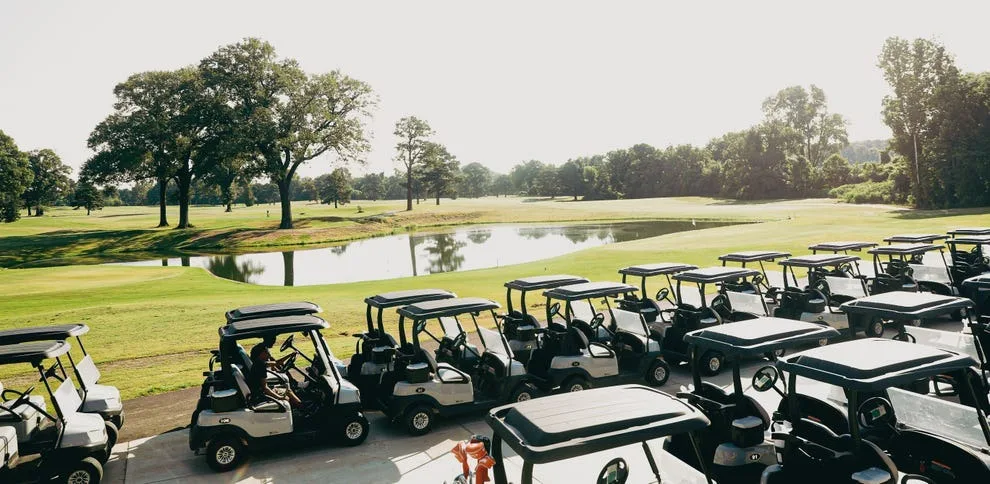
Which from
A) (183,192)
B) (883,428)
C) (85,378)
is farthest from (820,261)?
(183,192)

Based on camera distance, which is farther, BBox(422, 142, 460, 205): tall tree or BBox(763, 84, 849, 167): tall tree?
BBox(763, 84, 849, 167): tall tree

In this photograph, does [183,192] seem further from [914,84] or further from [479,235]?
[914,84]

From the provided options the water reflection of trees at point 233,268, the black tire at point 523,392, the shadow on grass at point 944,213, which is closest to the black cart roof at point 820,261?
the black tire at point 523,392

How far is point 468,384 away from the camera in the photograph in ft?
31.6

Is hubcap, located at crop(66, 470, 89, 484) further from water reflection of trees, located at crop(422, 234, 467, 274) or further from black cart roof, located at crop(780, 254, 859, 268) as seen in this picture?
water reflection of trees, located at crop(422, 234, 467, 274)

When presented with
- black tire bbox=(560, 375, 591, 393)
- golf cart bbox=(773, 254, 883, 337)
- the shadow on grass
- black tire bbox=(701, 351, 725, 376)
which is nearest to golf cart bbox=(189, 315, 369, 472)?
black tire bbox=(560, 375, 591, 393)

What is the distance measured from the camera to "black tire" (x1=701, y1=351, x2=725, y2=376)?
38.2 ft

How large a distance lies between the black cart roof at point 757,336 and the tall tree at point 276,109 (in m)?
55.1

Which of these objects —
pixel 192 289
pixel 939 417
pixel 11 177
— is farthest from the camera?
pixel 11 177

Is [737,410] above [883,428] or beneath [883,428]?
above

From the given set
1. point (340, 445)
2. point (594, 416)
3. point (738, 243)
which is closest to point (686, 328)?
point (340, 445)

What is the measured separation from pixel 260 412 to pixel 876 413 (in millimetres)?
7177

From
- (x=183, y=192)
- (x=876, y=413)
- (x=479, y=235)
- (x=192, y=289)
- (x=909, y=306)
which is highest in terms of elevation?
(x=183, y=192)

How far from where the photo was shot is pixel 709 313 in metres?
12.5
